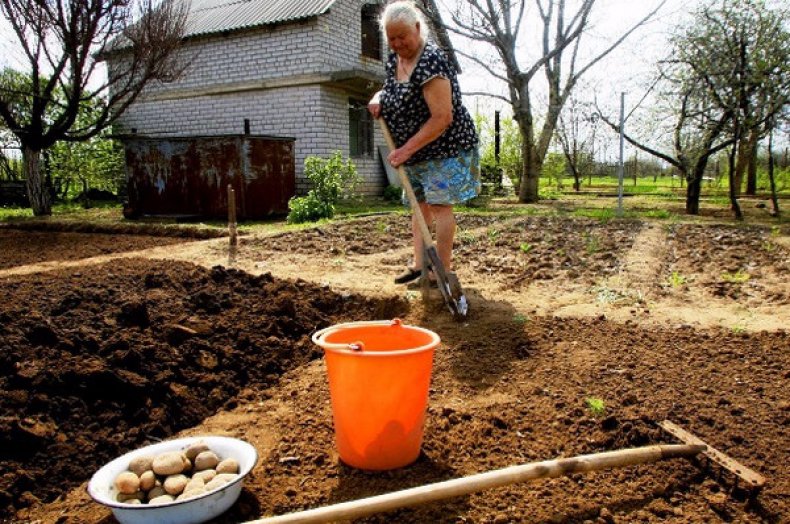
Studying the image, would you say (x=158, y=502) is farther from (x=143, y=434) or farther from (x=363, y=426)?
(x=143, y=434)

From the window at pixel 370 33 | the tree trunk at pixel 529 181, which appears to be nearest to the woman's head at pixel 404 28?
the tree trunk at pixel 529 181

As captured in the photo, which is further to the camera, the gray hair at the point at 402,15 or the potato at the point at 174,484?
the gray hair at the point at 402,15

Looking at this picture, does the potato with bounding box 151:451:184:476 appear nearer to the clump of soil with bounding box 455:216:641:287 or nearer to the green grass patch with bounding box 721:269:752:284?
the clump of soil with bounding box 455:216:641:287

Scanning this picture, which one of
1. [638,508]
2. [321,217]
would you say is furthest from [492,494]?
[321,217]

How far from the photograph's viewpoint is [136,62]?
898 centimetres

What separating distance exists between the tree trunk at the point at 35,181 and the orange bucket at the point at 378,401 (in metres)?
9.42

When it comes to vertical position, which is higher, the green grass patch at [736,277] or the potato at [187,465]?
the green grass patch at [736,277]

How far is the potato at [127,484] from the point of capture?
58.3 inches

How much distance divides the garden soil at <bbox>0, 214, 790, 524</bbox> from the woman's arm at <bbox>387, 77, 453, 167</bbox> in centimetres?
87

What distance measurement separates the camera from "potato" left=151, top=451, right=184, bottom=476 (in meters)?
1.56

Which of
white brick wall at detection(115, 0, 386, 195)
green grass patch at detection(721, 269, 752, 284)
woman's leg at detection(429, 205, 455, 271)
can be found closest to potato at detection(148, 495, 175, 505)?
woman's leg at detection(429, 205, 455, 271)

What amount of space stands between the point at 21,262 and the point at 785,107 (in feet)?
31.0

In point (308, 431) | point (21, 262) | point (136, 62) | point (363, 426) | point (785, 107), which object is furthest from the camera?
point (136, 62)

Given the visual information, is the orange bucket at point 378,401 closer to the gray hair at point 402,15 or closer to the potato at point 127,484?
the potato at point 127,484
